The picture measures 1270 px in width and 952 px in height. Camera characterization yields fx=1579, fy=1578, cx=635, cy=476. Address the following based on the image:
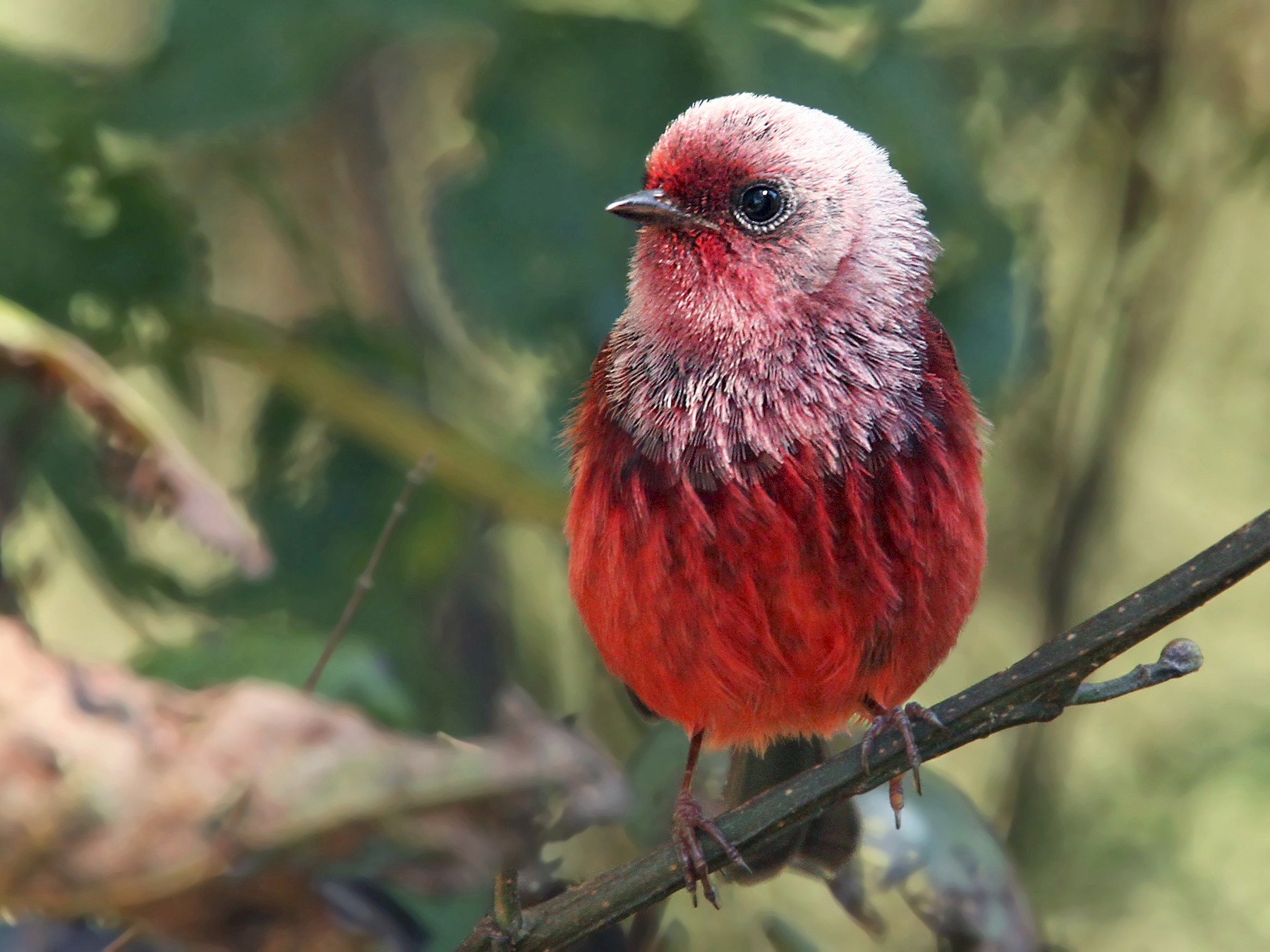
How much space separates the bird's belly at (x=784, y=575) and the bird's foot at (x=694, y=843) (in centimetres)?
22

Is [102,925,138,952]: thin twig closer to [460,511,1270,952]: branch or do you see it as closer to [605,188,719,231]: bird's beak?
[460,511,1270,952]: branch

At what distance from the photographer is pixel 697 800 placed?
2895 millimetres

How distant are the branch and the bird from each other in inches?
10.4

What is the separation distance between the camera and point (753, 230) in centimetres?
258

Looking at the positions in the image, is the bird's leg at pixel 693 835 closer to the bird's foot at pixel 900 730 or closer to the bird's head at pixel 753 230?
the bird's foot at pixel 900 730

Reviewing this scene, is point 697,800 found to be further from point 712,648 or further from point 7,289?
point 7,289

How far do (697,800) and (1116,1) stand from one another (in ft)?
9.19

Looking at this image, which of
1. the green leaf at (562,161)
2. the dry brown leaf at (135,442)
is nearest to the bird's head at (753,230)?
the green leaf at (562,161)

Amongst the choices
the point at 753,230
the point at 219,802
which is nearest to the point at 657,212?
the point at 753,230

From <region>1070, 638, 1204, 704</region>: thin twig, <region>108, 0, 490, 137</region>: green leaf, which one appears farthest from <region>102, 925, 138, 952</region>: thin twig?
<region>108, 0, 490, 137</region>: green leaf

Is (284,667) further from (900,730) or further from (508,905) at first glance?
(900,730)

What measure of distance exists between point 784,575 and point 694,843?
455 mm

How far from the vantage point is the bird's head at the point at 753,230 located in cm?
255

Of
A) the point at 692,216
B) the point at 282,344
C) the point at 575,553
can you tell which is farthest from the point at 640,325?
the point at 282,344
